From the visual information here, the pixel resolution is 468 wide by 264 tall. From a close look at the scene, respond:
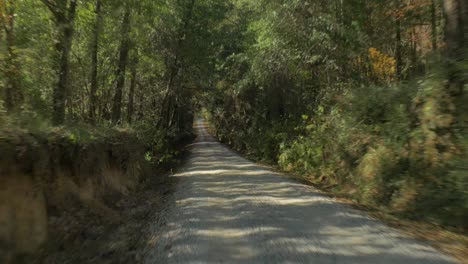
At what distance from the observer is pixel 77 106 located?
1736 cm

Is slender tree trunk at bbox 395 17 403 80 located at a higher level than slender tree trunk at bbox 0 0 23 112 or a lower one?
higher

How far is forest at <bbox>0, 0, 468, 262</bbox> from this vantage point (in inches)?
293

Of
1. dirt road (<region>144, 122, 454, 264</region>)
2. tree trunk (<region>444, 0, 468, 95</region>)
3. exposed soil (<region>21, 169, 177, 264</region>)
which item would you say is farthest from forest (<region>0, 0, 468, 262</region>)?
dirt road (<region>144, 122, 454, 264</region>)

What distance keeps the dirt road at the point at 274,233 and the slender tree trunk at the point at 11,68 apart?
4365 mm

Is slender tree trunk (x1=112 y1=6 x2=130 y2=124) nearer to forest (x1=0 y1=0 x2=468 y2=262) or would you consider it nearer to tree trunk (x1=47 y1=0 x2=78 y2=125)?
forest (x1=0 y1=0 x2=468 y2=262)

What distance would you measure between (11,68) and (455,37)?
934cm

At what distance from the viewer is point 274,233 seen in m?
6.66

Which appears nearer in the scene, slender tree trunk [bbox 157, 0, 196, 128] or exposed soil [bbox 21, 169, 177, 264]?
exposed soil [bbox 21, 169, 177, 264]

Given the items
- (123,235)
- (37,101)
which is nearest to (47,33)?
(37,101)

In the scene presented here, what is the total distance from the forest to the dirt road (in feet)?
4.67

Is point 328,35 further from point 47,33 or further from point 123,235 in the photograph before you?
point 123,235

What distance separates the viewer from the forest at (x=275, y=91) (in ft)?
24.4

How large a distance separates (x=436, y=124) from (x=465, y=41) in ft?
6.06

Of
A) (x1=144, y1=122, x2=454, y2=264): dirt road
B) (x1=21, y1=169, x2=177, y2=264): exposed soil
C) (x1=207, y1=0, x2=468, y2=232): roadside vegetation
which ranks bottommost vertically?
(x1=21, y1=169, x2=177, y2=264): exposed soil
